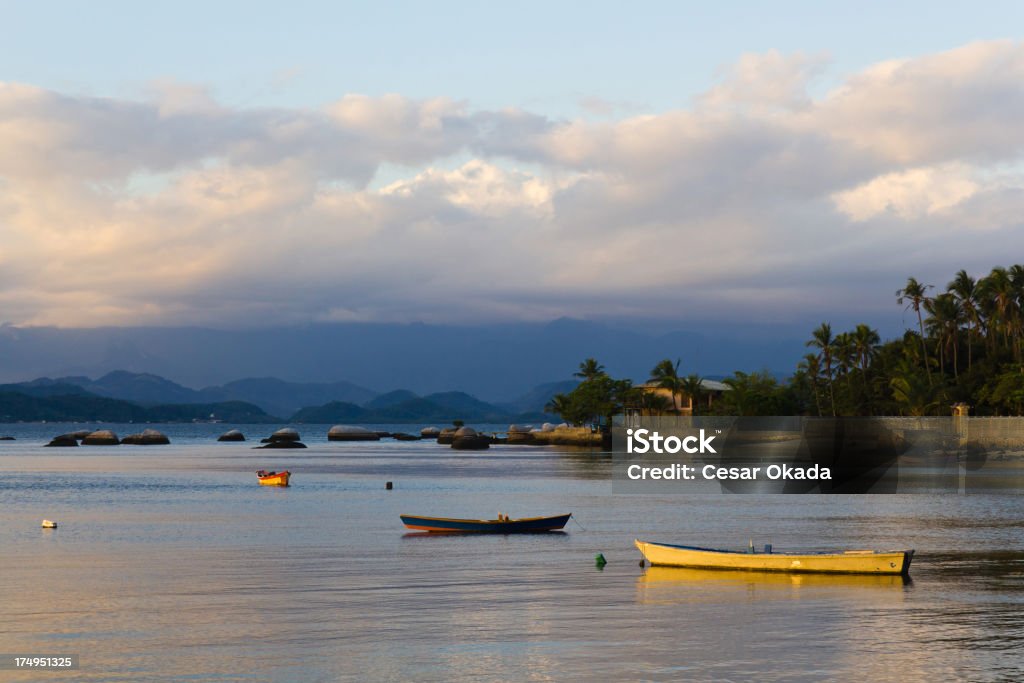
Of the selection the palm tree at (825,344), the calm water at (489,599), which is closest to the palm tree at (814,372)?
the palm tree at (825,344)

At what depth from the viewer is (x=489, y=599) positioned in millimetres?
43094

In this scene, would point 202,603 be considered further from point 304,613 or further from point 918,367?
point 918,367

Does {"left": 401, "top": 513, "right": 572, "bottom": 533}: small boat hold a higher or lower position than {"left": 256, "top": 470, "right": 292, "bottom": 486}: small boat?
higher

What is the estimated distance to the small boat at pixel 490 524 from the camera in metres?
66.9

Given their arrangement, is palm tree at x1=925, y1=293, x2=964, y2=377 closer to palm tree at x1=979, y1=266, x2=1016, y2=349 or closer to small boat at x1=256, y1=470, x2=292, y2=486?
palm tree at x1=979, y1=266, x2=1016, y2=349

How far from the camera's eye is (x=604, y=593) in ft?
147

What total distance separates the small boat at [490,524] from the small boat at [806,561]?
17514 millimetres

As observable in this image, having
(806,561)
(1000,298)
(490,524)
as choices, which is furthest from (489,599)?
(1000,298)

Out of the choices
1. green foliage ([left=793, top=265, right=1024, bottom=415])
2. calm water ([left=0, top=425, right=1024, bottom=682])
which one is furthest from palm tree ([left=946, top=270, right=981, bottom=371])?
calm water ([left=0, top=425, right=1024, bottom=682])

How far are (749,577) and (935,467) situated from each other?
103874 millimetres

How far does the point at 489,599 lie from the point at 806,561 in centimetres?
1458

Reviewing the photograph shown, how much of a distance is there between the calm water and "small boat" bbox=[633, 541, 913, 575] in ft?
1.99

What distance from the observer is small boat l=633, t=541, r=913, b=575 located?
4803cm

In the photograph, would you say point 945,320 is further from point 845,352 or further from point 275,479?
point 275,479
